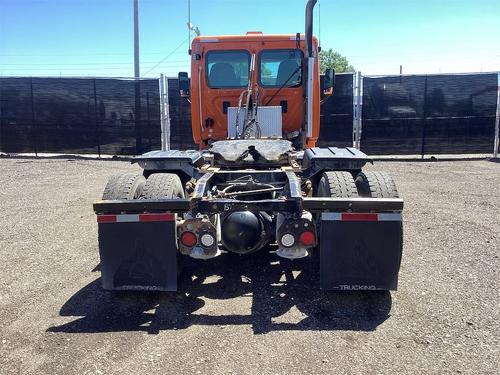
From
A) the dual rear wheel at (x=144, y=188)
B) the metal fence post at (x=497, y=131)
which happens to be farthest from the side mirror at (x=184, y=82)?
the metal fence post at (x=497, y=131)

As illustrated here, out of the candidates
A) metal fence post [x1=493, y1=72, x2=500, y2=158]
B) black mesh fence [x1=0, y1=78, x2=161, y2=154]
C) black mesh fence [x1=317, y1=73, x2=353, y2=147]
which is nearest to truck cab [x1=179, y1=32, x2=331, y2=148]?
black mesh fence [x1=317, y1=73, x2=353, y2=147]

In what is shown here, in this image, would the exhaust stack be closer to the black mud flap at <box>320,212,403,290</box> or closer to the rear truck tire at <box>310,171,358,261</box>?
the rear truck tire at <box>310,171,358,261</box>

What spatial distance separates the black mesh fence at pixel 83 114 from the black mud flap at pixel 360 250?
455 inches

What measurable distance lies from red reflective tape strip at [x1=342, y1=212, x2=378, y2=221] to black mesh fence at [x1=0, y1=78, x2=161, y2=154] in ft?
38.0

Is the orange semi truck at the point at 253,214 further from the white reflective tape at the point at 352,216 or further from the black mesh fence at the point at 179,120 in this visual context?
the black mesh fence at the point at 179,120

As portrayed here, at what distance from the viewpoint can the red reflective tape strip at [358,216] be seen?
3.84m

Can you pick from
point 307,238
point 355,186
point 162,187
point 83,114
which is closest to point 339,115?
point 83,114

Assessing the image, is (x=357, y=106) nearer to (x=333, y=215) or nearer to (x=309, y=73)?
(x=309, y=73)

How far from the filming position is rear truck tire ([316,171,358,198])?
13.6 ft

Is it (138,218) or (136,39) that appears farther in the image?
(136,39)

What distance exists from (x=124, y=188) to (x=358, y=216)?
216cm

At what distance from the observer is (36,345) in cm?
334

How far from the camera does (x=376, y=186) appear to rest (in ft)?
13.9

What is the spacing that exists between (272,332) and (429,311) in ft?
4.43
